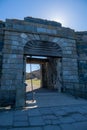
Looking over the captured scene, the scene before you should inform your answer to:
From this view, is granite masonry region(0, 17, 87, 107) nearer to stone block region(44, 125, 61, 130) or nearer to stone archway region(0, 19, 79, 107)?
stone archway region(0, 19, 79, 107)

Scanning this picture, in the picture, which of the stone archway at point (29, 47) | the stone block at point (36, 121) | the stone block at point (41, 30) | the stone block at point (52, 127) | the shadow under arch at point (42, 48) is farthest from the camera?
the stone block at point (41, 30)

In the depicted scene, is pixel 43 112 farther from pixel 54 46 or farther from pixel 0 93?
pixel 54 46

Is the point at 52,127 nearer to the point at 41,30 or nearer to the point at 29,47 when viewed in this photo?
the point at 29,47

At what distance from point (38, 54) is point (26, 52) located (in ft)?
2.38

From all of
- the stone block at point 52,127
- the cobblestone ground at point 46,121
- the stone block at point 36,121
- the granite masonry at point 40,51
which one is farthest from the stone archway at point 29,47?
the stone block at point 52,127

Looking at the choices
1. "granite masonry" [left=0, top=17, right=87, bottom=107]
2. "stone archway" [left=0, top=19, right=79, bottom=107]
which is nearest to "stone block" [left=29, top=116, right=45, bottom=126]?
"stone archway" [left=0, top=19, right=79, bottom=107]

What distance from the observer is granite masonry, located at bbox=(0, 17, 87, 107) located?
698 centimetres

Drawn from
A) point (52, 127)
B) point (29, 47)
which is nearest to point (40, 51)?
point (29, 47)

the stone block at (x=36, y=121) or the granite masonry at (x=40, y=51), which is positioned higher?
the granite masonry at (x=40, y=51)

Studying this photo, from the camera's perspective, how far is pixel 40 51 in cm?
793

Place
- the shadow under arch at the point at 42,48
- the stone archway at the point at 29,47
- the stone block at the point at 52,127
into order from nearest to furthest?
the stone block at the point at 52,127 → the stone archway at the point at 29,47 → the shadow under arch at the point at 42,48

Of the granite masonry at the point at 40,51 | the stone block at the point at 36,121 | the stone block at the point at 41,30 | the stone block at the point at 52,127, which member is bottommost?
the stone block at the point at 52,127

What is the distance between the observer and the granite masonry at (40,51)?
698 cm

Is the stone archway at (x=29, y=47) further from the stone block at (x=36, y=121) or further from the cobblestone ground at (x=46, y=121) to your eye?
the stone block at (x=36, y=121)
